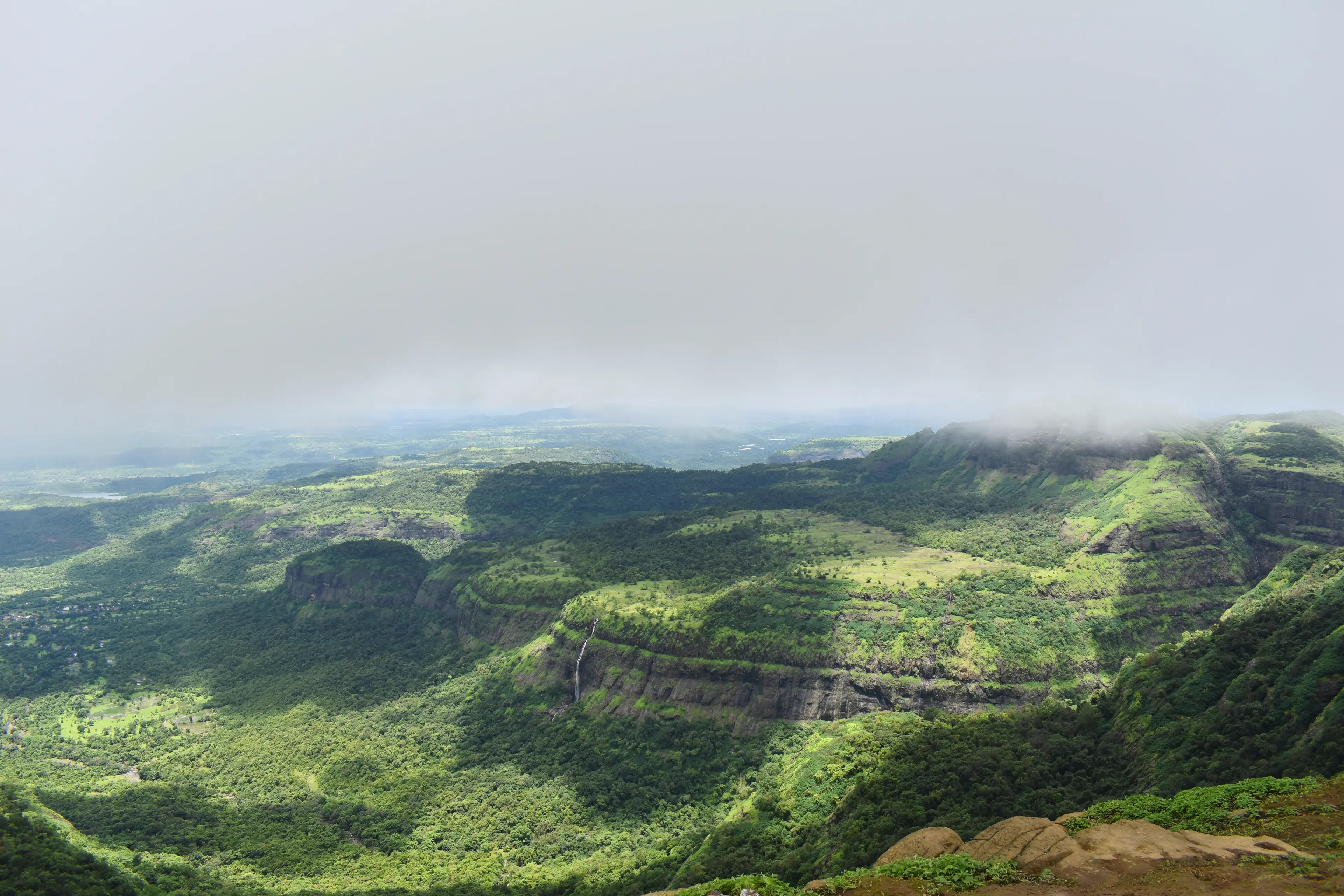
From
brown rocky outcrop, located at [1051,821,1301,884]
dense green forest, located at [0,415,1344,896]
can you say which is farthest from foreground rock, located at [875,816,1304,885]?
dense green forest, located at [0,415,1344,896]

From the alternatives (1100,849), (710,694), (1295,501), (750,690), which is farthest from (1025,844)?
(1295,501)

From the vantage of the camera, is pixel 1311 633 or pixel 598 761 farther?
pixel 598 761

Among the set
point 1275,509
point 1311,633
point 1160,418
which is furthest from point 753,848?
point 1160,418

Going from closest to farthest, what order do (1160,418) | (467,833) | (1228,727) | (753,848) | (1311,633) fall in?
1. (1228,727)
2. (1311,633)
3. (753,848)
4. (467,833)
5. (1160,418)

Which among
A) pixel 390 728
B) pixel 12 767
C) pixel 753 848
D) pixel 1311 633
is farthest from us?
pixel 390 728

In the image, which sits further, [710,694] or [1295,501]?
[1295,501]

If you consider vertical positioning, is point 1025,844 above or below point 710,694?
above

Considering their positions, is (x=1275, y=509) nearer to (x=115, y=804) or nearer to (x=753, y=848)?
(x=753, y=848)

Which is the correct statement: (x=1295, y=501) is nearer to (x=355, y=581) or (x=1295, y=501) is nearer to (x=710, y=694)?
(x=710, y=694)
